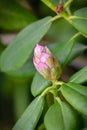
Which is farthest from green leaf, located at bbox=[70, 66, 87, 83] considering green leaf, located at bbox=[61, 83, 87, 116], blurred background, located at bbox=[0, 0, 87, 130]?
blurred background, located at bbox=[0, 0, 87, 130]

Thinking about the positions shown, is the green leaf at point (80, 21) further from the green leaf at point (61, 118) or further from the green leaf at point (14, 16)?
the green leaf at point (14, 16)

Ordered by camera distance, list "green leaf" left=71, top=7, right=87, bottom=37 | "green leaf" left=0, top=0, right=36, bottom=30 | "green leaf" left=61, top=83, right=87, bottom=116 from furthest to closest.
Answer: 1. "green leaf" left=0, top=0, right=36, bottom=30
2. "green leaf" left=71, top=7, right=87, bottom=37
3. "green leaf" left=61, top=83, right=87, bottom=116

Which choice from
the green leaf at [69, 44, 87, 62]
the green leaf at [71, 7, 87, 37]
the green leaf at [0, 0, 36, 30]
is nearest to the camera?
the green leaf at [71, 7, 87, 37]

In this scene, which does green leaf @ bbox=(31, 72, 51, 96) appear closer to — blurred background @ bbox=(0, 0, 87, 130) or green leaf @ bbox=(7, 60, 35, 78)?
green leaf @ bbox=(7, 60, 35, 78)

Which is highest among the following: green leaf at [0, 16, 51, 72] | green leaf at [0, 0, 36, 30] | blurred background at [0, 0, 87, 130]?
green leaf at [0, 16, 51, 72]

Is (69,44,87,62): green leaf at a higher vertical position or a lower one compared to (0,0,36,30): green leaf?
lower

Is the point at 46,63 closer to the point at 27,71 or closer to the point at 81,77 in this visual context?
the point at 81,77

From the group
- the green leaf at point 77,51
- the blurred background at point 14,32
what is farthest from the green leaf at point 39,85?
the blurred background at point 14,32

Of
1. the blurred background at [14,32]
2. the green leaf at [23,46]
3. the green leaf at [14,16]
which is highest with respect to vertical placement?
the green leaf at [23,46]
